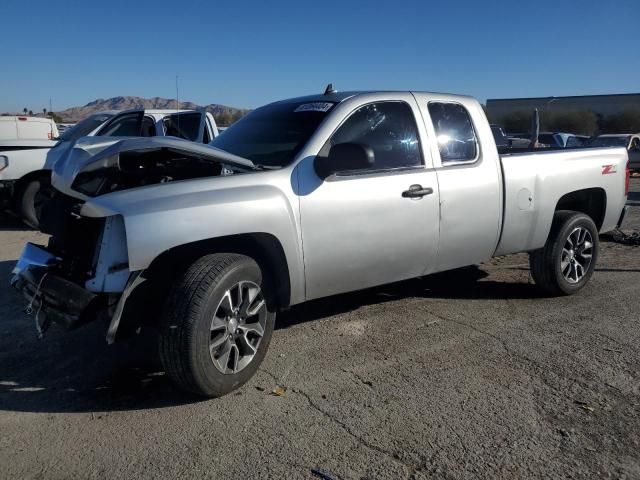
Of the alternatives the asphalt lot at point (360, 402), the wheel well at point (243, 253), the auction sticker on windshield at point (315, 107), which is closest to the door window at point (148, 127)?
the asphalt lot at point (360, 402)

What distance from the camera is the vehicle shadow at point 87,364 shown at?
3.65 m

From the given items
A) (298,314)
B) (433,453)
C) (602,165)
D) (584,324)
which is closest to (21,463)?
(433,453)

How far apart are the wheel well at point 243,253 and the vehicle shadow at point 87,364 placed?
80 centimetres

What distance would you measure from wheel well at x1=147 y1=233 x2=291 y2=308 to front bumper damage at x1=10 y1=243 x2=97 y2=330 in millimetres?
436

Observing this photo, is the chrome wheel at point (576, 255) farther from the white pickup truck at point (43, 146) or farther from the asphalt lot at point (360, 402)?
the white pickup truck at point (43, 146)

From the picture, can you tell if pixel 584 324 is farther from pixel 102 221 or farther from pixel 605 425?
pixel 102 221

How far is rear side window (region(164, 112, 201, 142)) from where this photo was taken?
1041 cm

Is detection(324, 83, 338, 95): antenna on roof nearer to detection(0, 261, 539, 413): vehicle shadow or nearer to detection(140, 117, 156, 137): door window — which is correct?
detection(0, 261, 539, 413): vehicle shadow

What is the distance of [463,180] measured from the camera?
15.9ft

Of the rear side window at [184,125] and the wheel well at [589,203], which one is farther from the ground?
the rear side window at [184,125]

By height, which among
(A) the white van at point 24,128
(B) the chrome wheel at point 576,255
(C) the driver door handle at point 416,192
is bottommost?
(B) the chrome wheel at point 576,255

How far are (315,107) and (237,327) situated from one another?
6.23 ft

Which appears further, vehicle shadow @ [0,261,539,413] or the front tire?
vehicle shadow @ [0,261,539,413]

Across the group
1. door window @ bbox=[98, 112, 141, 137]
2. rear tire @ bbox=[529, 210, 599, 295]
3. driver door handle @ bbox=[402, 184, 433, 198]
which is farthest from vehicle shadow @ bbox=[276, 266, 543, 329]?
door window @ bbox=[98, 112, 141, 137]
